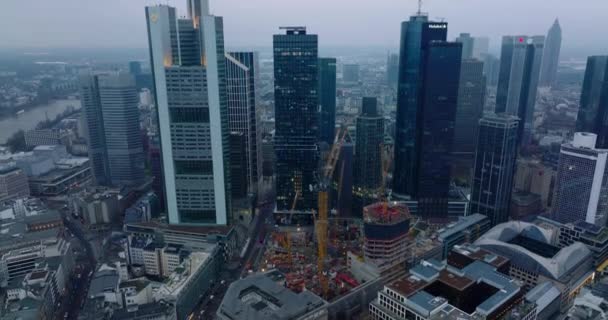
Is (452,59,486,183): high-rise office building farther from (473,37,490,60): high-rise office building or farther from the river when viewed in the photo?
the river

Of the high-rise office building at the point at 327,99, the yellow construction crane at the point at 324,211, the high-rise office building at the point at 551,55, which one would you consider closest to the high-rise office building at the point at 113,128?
the yellow construction crane at the point at 324,211

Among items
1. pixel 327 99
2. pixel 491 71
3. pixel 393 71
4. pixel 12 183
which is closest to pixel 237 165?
pixel 327 99

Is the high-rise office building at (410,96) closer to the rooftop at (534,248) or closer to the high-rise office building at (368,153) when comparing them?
the high-rise office building at (368,153)

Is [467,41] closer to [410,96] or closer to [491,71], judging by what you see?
[491,71]

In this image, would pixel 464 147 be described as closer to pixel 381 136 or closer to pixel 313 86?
pixel 381 136

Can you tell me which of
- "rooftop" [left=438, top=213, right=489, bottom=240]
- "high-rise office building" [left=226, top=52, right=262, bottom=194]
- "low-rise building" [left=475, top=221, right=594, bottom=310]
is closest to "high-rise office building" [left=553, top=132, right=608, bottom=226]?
"low-rise building" [left=475, top=221, right=594, bottom=310]

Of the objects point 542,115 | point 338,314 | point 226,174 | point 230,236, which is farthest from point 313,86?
point 542,115
